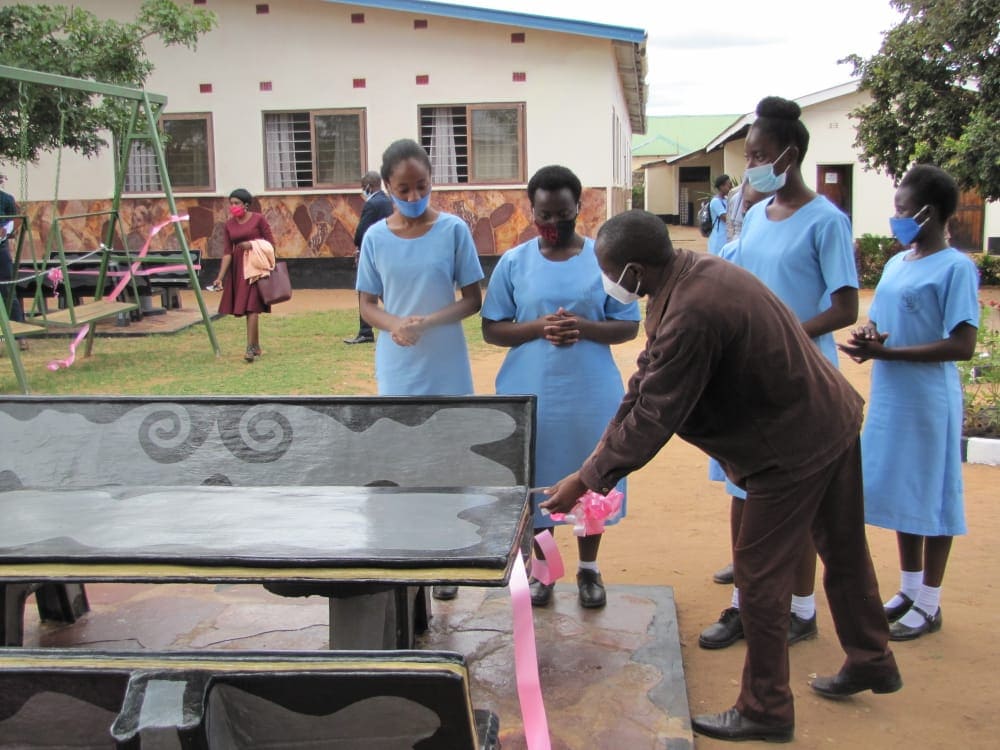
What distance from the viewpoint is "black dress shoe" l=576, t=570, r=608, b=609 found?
384 cm

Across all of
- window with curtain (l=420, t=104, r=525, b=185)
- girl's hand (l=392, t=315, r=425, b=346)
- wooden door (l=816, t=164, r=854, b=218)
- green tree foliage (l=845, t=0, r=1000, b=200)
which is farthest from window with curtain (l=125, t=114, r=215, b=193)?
girl's hand (l=392, t=315, r=425, b=346)

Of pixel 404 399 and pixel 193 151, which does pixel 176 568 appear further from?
pixel 193 151

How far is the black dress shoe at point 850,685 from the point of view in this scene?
Answer: 310 centimetres

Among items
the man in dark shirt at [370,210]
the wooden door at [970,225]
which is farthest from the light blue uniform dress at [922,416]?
the wooden door at [970,225]

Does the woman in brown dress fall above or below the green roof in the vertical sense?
below

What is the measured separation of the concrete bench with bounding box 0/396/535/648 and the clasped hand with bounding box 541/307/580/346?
0.81 feet

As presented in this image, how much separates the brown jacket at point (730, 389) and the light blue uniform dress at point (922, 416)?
28.7 inches

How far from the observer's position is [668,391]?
263cm

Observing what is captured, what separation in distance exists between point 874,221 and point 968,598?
60.3 ft

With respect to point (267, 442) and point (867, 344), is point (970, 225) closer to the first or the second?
point (867, 344)

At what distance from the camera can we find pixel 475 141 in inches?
649

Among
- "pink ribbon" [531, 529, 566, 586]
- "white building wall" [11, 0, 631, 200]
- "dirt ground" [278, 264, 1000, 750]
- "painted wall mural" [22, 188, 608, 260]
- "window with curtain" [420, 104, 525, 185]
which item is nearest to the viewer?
"dirt ground" [278, 264, 1000, 750]

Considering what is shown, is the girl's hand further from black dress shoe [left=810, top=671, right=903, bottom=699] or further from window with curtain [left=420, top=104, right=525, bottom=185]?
window with curtain [left=420, top=104, right=525, bottom=185]

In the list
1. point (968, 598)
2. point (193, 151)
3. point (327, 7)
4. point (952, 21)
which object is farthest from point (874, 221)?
point (968, 598)
